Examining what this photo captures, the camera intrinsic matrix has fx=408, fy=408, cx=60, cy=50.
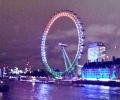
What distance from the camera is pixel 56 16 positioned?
81812 mm

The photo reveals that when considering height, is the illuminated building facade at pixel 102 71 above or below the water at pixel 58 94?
above

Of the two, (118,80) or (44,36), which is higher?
(44,36)

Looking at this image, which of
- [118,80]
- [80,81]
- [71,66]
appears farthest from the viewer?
[80,81]

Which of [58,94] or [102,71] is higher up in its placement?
[102,71]

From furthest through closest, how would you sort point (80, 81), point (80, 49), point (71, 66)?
point (80, 81) → point (71, 66) → point (80, 49)

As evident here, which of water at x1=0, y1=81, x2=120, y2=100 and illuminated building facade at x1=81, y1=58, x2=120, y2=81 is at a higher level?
illuminated building facade at x1=81, y1=58, x2=120, y2=81

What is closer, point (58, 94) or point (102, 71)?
point (58, 94)

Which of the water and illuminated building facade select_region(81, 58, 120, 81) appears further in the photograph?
illuminated building facade select_region(81, 58, 120, 81)

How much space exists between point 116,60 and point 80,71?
18.0 m

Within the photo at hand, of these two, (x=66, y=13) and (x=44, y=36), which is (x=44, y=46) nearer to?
(x=44, y=36)

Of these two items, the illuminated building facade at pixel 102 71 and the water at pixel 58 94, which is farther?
the illuminated building facade at pixel 102 71

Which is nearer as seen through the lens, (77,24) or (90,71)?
(77,24)

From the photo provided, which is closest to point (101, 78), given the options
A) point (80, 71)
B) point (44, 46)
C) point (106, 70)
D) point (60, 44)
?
point (106, 70)

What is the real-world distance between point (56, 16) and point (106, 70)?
4973cm
